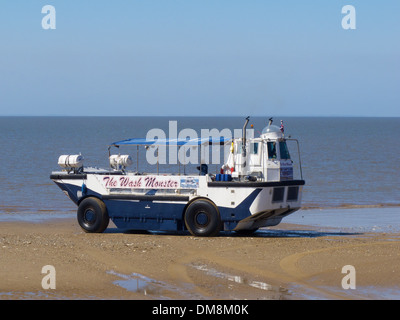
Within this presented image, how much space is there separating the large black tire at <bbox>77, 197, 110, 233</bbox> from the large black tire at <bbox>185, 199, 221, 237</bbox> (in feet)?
7.48

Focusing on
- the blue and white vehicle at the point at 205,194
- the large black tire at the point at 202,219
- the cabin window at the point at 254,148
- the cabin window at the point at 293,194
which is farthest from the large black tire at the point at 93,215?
the cabin window at the point at 293,194

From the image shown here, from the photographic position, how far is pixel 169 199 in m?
21.2

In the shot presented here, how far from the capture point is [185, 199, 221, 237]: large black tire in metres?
20.8

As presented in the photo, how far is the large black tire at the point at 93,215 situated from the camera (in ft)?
71.9

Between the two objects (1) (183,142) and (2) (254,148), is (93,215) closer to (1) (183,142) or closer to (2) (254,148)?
(1) (183,142)

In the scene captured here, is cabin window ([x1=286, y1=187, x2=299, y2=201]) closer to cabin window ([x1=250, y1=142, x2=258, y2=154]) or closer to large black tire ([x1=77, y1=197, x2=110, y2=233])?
cabin window ([x1=250, y1=142, x2=258, y2=154])

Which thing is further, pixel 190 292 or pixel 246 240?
pixel 246 240

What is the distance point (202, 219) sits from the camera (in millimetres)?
20922

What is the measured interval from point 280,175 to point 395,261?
14.9 feet

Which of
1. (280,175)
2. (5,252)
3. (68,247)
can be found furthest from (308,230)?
(5,252)

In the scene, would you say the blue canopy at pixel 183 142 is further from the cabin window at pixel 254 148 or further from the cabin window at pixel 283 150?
the cabin window at pixel 283 150

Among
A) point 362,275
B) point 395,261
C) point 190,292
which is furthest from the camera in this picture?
point 395,261
